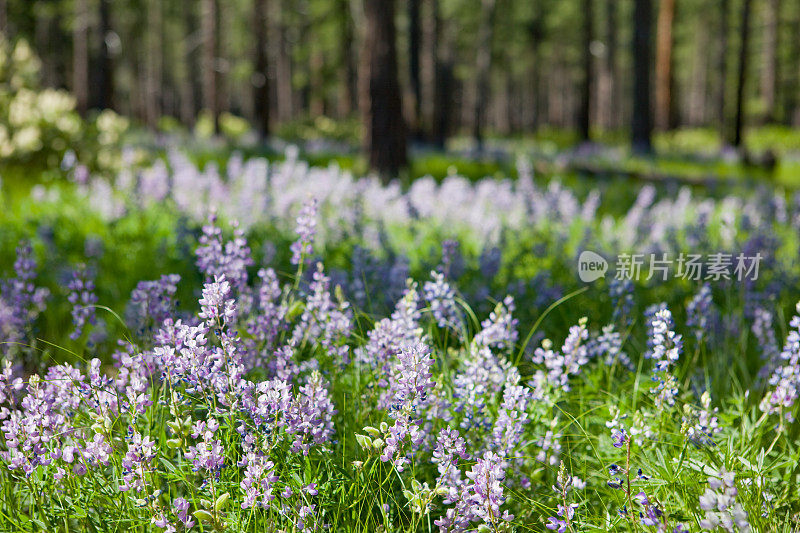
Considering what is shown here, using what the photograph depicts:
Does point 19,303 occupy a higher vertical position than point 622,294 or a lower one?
higher

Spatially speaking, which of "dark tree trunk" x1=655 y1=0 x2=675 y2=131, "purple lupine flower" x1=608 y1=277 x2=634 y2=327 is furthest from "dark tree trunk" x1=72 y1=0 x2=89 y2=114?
"purple lupine flower" x1=608 y1=277 x2=634 y2=327

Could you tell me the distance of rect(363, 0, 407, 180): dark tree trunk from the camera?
8867mm

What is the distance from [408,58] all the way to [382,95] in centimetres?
1041

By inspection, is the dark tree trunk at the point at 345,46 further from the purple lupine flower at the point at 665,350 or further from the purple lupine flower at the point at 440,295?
the purple lupine flower at the point at 665,350

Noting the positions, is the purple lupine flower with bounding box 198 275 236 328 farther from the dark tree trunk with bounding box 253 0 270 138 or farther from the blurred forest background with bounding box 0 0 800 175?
the dark tree trunk with bounding box 253 0 270 138

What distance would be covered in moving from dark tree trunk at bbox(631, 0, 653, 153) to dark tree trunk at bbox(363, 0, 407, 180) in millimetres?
6710

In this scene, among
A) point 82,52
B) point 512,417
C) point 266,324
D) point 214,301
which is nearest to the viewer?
point 214,301

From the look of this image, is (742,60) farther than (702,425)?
Yes

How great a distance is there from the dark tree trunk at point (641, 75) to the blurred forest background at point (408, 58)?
0.09ft

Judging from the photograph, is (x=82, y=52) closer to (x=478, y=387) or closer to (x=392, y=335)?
(x=392, y=335)

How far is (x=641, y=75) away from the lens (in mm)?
14234

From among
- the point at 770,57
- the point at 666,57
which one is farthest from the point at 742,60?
the point at 770,57

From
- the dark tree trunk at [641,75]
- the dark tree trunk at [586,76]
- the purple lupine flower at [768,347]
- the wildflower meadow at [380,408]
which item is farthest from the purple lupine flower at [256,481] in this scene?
the dark tree trunk at [586,76]

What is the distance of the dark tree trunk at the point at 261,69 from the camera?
56.6 feet
